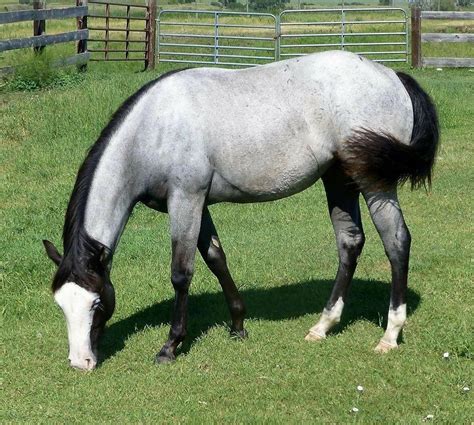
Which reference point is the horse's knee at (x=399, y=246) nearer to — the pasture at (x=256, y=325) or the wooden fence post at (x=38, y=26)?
the pasture at (x=256, y=325)

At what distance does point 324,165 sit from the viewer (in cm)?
637

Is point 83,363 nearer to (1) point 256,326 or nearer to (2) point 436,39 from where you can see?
(1) point 256,326

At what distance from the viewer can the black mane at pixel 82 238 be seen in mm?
5941

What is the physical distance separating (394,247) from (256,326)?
124cm

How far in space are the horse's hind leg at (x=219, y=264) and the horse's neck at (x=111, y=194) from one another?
66 centimetres

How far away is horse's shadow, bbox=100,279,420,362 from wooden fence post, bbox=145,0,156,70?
49.6ft

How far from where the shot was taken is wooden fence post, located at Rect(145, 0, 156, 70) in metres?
22.2

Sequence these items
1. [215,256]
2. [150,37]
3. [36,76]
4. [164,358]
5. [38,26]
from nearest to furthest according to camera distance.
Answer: [164,358] → [215,256] → [36,76] → [38,26] → [150,37]

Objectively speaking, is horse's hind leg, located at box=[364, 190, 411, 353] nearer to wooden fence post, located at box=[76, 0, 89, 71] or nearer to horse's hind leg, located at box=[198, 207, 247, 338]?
horse's hind leg, located at box=[198, 207, 247, 338]

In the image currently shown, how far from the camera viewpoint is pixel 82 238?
600 cm

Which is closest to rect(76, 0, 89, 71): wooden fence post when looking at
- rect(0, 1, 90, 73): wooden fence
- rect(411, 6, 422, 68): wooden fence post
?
rect(0, 1, 90, 73): wooden fence

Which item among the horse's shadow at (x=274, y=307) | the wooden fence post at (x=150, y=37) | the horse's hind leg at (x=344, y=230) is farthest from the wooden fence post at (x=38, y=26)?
the horse's hind leg at (x=344, y=230)

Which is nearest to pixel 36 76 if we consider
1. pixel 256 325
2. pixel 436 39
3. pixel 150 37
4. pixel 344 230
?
pixel 150 37

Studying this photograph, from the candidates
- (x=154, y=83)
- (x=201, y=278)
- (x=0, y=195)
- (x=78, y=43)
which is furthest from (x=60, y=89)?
(x=154, y=83)
